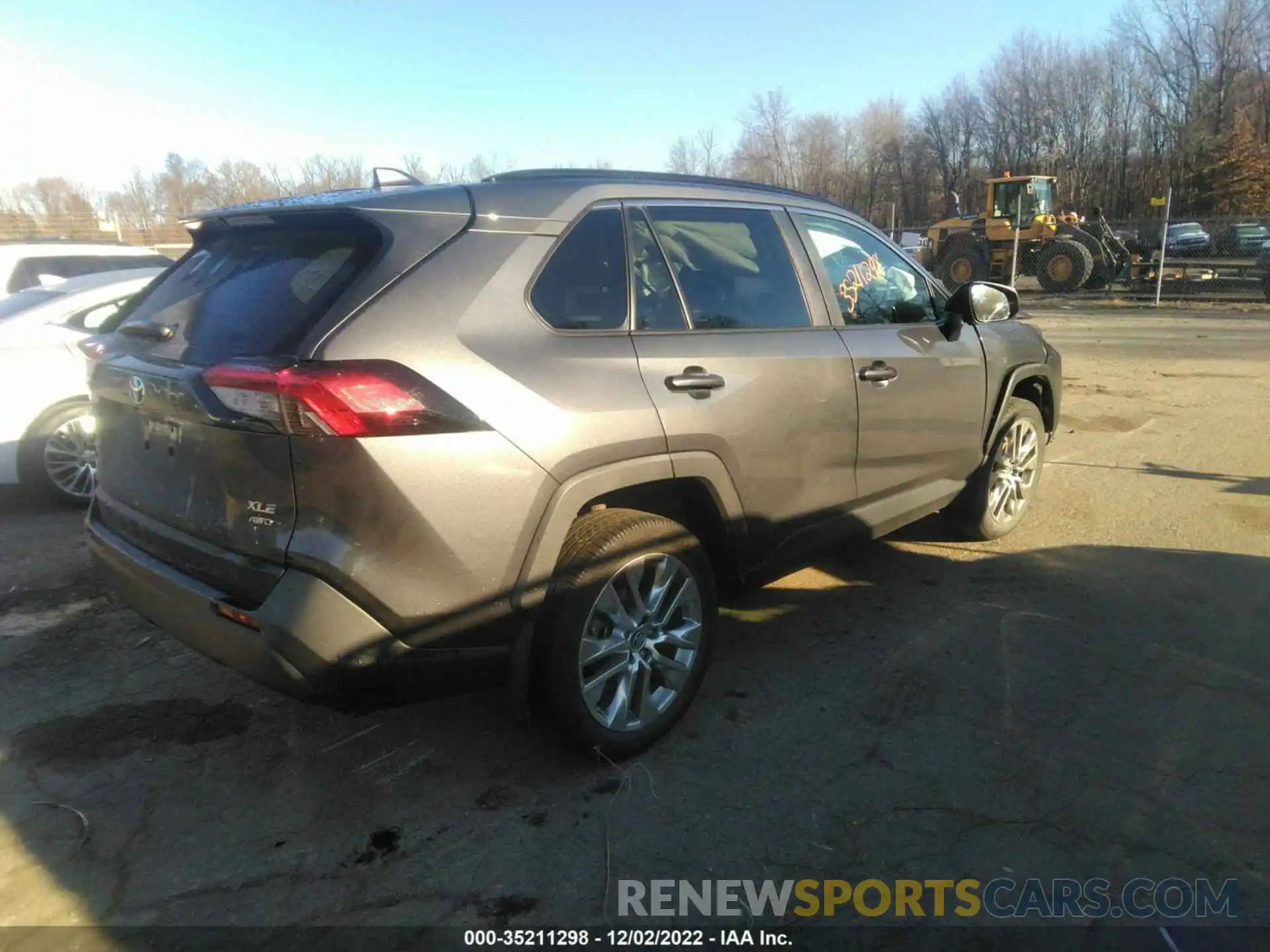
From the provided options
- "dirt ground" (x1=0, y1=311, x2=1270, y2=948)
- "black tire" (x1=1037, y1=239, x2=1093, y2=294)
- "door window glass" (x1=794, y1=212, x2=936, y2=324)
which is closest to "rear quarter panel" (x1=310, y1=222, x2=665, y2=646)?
"dirt ground" (x1=0, y1=311, x2=1270, y2=948)

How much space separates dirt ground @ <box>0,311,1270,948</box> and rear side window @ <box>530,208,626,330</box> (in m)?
1.53

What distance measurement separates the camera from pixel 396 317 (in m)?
2.47

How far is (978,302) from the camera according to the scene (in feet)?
14.6

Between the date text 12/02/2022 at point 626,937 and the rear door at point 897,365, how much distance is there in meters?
2.06

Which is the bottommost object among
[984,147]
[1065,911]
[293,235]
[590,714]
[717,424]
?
[1065,911]

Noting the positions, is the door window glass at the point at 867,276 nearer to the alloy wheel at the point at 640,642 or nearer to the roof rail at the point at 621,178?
the roof rail at the point at 621,178

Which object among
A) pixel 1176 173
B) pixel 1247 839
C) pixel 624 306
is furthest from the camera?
pixel 1176 173

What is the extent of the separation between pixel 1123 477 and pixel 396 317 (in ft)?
18.6

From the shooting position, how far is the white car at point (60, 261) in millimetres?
7828

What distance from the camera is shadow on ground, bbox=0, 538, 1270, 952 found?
251 cm

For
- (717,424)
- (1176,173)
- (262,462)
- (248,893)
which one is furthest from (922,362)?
(1176,173)

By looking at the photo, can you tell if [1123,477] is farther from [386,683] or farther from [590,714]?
[386,683]

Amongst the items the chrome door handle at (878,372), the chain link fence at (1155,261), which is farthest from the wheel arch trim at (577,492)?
the chain link fence at (1155,261)

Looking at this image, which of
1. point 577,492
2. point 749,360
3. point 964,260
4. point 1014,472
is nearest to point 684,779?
point 577,492
